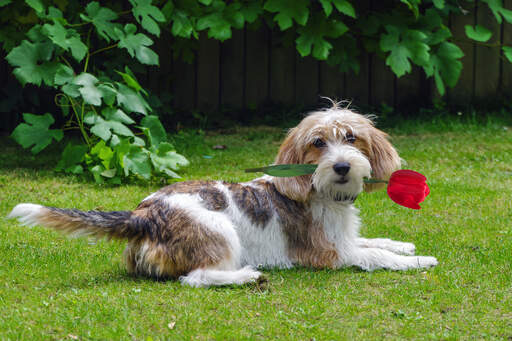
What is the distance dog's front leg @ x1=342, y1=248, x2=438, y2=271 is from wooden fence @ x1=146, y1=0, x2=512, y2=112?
586cm

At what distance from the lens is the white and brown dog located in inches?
157

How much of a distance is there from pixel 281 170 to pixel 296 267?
703 mm

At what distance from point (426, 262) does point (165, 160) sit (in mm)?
3191

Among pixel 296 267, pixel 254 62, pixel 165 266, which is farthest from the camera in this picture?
pixel 254 62

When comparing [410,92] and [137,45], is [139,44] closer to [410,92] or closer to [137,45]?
[137,45]

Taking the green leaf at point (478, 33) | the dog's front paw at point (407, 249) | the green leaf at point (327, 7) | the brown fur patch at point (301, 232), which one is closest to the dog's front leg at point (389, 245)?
the dog's front paw at point (407, 249)

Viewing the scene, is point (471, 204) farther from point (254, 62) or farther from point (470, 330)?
point (254, 62)

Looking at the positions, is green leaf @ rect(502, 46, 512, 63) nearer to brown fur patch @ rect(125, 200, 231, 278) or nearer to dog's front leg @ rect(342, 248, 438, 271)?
dog's front leg @ rect(342, 248, 438, 271)

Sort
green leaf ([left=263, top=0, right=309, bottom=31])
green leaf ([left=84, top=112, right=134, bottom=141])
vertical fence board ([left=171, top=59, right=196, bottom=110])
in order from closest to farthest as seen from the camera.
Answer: green leaf ([left=84, top=112, right=134, bottom=141]), green leaf ([left=263, top=0, right=309, bottom=31]), vertical fence board ([left=171, top=59, right=196, bottom=110])

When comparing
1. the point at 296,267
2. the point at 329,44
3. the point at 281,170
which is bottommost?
the point at 296,267

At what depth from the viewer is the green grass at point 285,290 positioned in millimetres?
3322

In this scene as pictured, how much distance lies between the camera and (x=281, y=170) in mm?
4172

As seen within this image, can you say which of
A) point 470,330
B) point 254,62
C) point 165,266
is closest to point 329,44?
point 254,62

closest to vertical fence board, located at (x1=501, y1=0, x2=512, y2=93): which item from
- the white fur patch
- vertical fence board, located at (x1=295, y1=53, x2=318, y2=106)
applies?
vertical fence board, located at (x1=295, y1=53, x2=318, y2=106)
